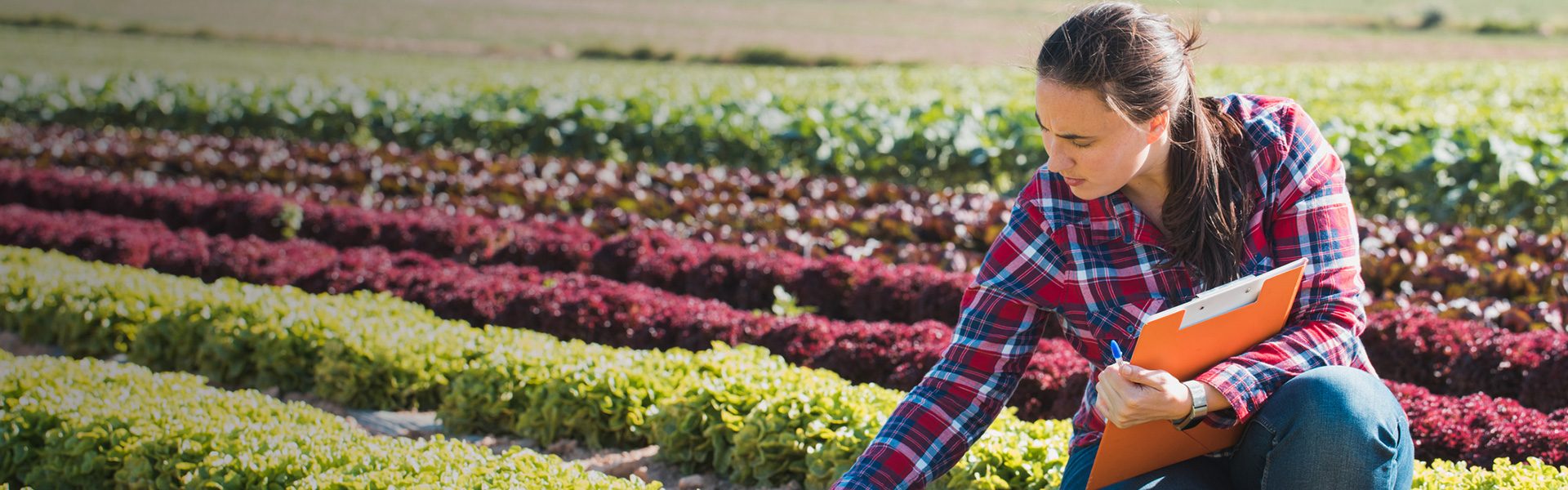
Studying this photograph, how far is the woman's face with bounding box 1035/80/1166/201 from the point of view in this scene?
1.86 metres

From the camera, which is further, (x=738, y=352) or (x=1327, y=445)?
(x=738, y=352)

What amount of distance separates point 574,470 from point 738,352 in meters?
1.24

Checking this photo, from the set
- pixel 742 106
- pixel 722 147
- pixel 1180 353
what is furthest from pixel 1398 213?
pixel 1180 353

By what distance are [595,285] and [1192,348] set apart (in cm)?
389

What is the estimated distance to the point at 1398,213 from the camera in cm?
853

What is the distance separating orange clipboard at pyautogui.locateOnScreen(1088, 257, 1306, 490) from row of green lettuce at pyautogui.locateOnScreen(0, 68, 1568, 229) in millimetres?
6917

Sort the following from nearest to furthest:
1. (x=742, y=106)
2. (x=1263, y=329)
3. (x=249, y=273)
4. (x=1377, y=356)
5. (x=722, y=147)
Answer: (x=1263, y=329) < (x=1377, y=356) < (x=249, y=273) < (x=722, y=147) < (x=742, y=106)

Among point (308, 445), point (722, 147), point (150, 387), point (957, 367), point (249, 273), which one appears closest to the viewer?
point (957, 367)

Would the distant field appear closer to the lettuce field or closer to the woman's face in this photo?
the lettuce field

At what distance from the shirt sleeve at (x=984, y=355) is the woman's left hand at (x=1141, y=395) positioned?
→ 1.01ft

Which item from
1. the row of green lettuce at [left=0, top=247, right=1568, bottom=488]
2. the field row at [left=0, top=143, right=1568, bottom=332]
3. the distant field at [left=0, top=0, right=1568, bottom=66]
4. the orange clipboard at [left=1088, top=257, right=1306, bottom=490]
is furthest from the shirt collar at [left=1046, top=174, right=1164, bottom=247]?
the distant field at [left=0, top=0, right=1568, bottom=66]

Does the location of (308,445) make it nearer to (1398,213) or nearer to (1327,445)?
(1327,445)

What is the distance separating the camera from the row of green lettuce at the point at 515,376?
320cm

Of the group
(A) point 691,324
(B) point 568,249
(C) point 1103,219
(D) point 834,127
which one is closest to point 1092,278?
(C) point 1103,219
